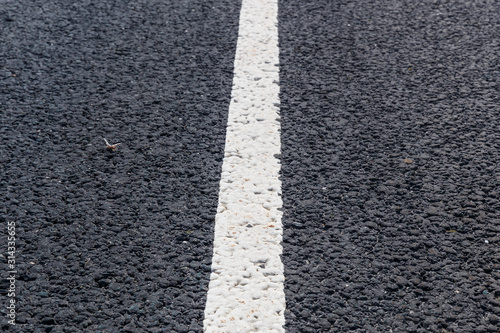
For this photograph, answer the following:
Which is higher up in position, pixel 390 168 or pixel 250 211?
pixel 390 168

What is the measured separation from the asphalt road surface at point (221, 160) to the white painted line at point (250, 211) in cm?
4

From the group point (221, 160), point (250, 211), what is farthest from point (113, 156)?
point (250, 211)

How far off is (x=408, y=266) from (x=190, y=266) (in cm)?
71

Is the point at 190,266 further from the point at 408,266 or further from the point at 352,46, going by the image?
the point at 352,46

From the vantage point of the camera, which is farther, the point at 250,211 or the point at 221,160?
the point at 221,160

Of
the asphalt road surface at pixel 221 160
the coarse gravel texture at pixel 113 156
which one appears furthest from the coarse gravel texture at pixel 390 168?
the coarse gravel texture at pixel 113 156

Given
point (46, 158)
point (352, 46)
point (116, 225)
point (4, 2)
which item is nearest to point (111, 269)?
point (116, 225)

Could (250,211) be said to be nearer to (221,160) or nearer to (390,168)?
(221,160)

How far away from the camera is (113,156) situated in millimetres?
2268

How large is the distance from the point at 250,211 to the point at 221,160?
0.32 m

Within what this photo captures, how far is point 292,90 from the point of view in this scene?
2.67m

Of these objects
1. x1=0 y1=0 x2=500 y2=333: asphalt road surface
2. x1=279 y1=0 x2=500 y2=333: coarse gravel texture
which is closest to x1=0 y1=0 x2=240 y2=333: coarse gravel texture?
x1=0 y1=0 x2=500 y2=333: asphalt road surface

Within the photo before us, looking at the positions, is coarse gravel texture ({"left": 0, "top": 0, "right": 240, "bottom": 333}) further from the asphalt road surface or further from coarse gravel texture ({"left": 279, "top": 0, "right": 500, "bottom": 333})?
coarse gravel texture ({"left": 279, "top": 0, "right": 500, "bottom": 333})

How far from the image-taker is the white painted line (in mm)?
1665
